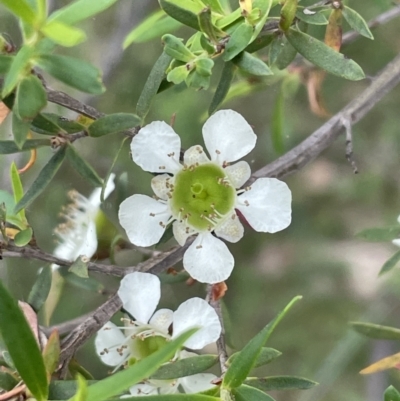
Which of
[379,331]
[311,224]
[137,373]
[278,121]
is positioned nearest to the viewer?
[137,373]

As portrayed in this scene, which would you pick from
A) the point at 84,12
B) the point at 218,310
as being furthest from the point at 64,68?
the point at 218,310

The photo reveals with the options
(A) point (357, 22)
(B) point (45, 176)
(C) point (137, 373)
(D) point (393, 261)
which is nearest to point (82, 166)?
(B) point (45, 176)

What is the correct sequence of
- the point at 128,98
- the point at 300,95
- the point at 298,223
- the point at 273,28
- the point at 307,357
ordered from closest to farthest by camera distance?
the point at 273,28
the point at 128,98
the point at 300,95
the point at 307,357
the point at 298,223

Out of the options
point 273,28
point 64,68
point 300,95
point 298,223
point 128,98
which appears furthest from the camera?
point 298,223

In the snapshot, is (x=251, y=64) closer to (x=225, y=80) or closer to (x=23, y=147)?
(x=225, y=80)

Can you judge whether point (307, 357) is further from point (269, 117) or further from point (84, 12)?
point (84, 12)

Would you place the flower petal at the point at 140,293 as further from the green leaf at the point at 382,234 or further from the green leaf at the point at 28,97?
the green leaf at the point at 382,234

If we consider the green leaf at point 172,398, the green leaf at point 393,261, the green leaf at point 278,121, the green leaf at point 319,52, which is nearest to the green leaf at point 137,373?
the green leaf at point 172,398
